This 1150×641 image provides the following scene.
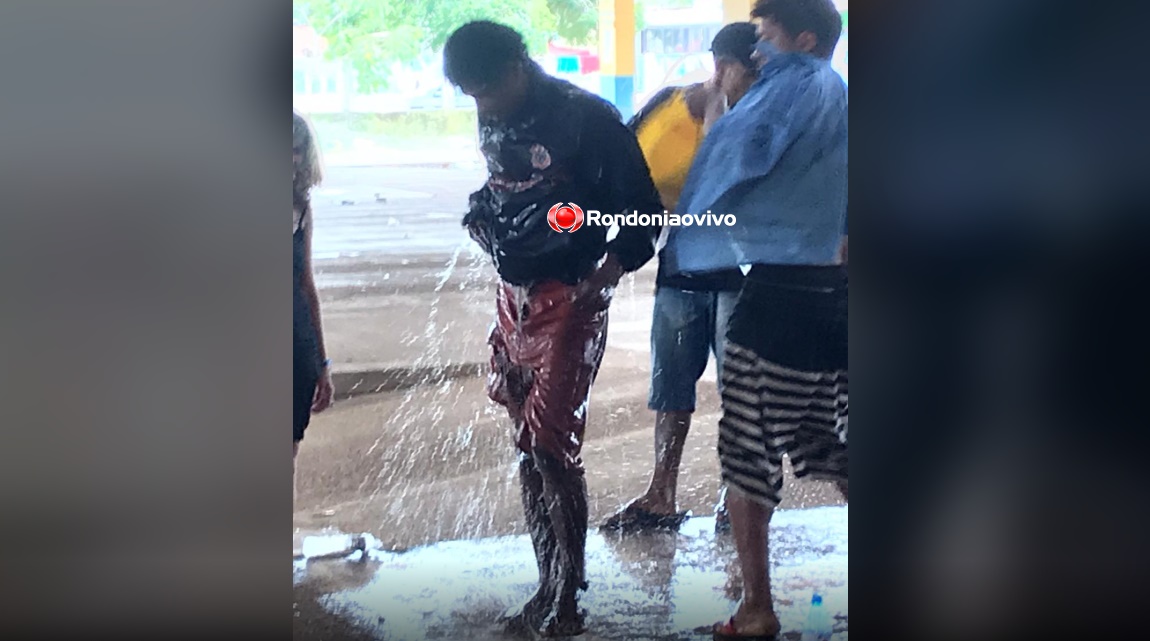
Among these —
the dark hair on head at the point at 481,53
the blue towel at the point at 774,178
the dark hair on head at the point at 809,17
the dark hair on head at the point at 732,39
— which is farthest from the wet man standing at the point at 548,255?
the dark hair on head at the point at 809,17

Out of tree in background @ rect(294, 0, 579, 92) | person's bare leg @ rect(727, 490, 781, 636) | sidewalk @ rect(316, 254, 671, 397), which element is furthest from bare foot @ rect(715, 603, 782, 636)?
tree in background @ rect(294, 0, 579, 92)

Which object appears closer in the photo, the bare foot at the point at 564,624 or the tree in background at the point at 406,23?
the tree in background at the point at 406,23

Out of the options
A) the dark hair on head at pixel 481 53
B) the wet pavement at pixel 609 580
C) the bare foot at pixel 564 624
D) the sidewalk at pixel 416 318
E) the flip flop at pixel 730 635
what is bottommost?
the flip flop at pixel 730 635

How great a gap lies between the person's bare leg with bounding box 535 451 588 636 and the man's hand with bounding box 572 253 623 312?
1.16 feet

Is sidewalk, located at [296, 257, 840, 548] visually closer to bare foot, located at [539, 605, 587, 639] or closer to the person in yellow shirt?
the person in yellow shirt

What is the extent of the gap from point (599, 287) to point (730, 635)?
2.82 feet

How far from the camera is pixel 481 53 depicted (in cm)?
179

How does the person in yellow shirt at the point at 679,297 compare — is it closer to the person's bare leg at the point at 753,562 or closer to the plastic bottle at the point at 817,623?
the person's bare leg at the point at 753,562

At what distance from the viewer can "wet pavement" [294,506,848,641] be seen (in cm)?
186

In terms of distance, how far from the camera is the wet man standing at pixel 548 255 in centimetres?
180

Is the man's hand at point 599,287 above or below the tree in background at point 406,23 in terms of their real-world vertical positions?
below

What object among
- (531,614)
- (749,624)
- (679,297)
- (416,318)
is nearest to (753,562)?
(749,624)
